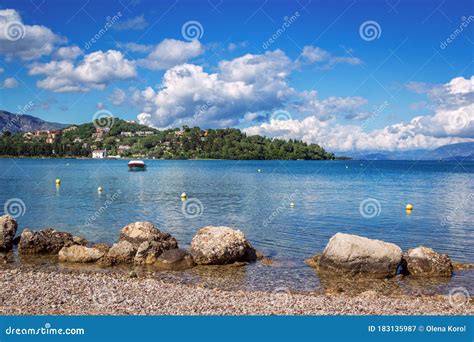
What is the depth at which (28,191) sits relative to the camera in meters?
61.9

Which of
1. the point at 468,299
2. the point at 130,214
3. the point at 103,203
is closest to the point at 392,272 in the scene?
the point at 468,299

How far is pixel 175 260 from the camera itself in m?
21.9

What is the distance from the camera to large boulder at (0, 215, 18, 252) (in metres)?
25.3

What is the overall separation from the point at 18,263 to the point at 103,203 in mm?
27066

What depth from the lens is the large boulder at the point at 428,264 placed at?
20.6m

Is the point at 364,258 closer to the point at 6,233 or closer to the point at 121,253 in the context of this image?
the point at 121,253
